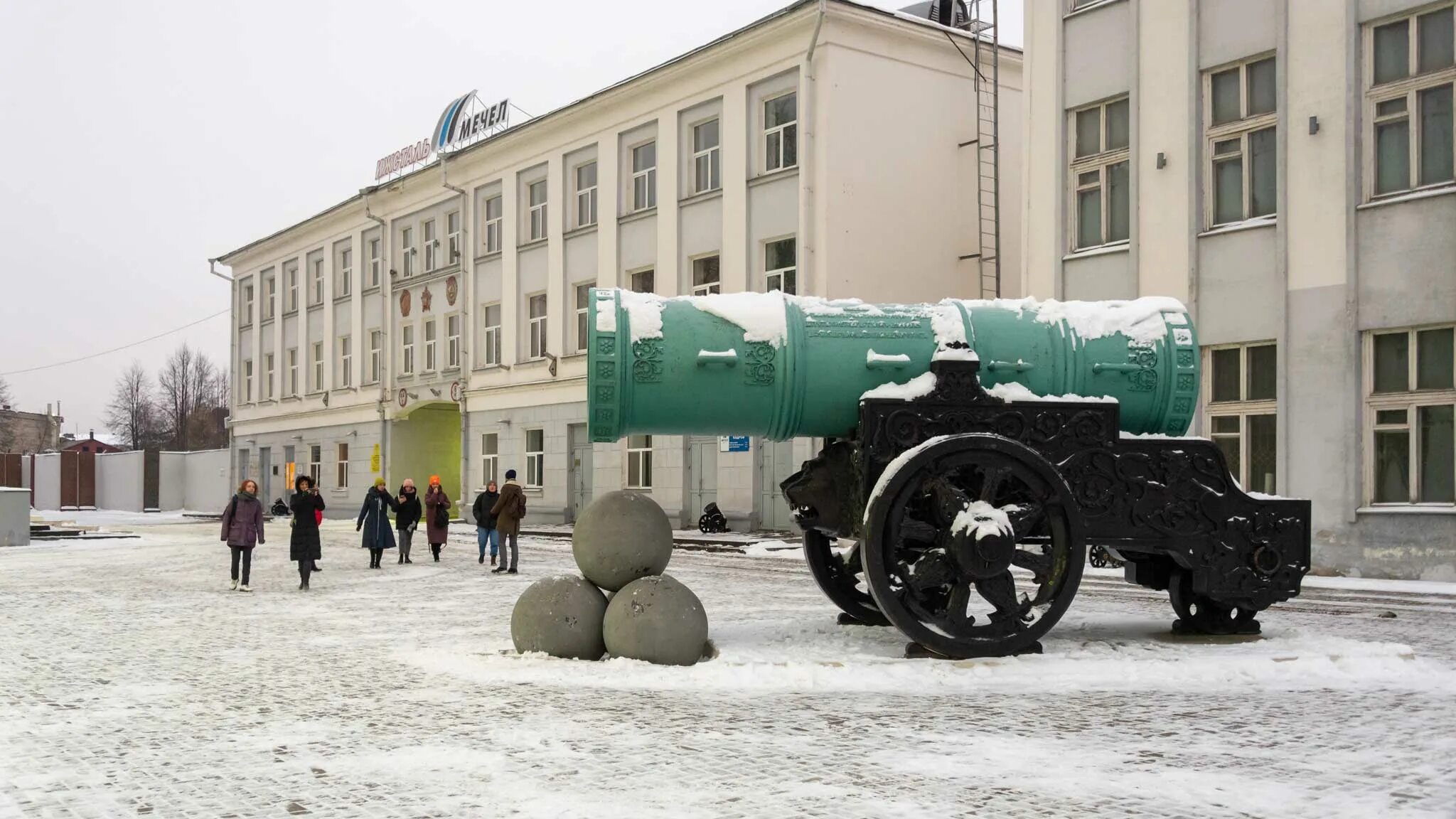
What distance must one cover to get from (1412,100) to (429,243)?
31.1 m

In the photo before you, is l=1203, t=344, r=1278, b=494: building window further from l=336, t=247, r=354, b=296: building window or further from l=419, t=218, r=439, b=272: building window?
l=336, t=247, r=354, b=296: building window

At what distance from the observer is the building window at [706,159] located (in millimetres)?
31906

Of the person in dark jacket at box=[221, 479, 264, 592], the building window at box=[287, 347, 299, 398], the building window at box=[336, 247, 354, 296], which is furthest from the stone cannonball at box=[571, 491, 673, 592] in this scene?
the building window at box=[287, 347, 299, 398]

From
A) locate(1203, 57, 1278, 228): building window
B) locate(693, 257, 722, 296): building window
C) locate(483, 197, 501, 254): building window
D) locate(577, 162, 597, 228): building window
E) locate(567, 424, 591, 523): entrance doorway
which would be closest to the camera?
locate(1203, 57, 1278, 228): building window

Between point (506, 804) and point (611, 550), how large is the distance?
4311 mm

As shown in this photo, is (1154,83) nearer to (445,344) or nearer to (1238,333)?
(1238,333)

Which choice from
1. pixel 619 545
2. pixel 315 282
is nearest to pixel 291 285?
pixel 315 282

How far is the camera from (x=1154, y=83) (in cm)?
2138

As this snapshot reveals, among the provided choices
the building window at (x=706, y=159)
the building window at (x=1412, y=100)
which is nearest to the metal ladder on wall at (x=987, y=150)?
the building window at (x=706, y=159)

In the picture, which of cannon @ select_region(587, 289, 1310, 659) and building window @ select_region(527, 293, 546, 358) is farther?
building window @ select_region(527, 293, 546, 358)

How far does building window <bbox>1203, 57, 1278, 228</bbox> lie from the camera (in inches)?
790

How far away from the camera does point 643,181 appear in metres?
34.2

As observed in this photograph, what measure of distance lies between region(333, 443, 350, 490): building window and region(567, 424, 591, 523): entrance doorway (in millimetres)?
14711

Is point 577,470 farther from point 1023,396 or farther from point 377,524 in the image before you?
point 1023,396
